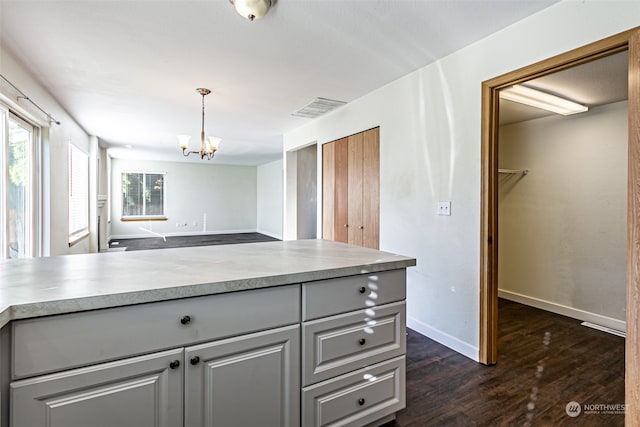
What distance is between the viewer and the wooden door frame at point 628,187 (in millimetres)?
1491

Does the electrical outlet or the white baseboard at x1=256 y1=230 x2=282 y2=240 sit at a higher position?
the electrical outlet

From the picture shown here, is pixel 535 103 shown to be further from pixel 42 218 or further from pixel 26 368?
pixel 42 218

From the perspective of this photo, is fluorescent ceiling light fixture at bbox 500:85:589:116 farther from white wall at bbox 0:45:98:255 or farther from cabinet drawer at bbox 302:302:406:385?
white wall at bbox 0:45:98:255

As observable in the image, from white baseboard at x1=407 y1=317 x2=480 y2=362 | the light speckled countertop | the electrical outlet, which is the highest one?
the electrical outlet

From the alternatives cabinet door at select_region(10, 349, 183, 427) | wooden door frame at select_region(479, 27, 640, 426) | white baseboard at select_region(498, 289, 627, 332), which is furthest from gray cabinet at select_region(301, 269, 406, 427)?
white baseboard at select_region(498, 289, 627, 332)

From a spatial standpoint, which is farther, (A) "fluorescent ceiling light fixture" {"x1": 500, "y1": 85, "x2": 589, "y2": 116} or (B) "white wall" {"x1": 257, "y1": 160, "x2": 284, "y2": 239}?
(B) "white wall" {"x1": 257, "y1": 160, "x2": 284, "y2": 239}

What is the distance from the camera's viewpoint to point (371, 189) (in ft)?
11.3

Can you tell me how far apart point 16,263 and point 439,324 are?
279 centimetres

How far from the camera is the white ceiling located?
6.27 ft

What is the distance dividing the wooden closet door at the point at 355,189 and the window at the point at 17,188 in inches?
126

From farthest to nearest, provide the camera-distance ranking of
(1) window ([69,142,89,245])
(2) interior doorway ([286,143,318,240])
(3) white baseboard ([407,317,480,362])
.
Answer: (2) interior doorway ([286,143,318,240]) < (1) window ([69,142,89,245]) < (3) white baseboard ([407,317,480,362])

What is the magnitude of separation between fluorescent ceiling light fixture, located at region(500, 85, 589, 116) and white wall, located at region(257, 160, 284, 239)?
6.63 metres

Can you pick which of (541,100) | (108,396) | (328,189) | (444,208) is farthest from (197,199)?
(108,396)

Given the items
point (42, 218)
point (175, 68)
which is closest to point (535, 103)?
point (175, 68)
